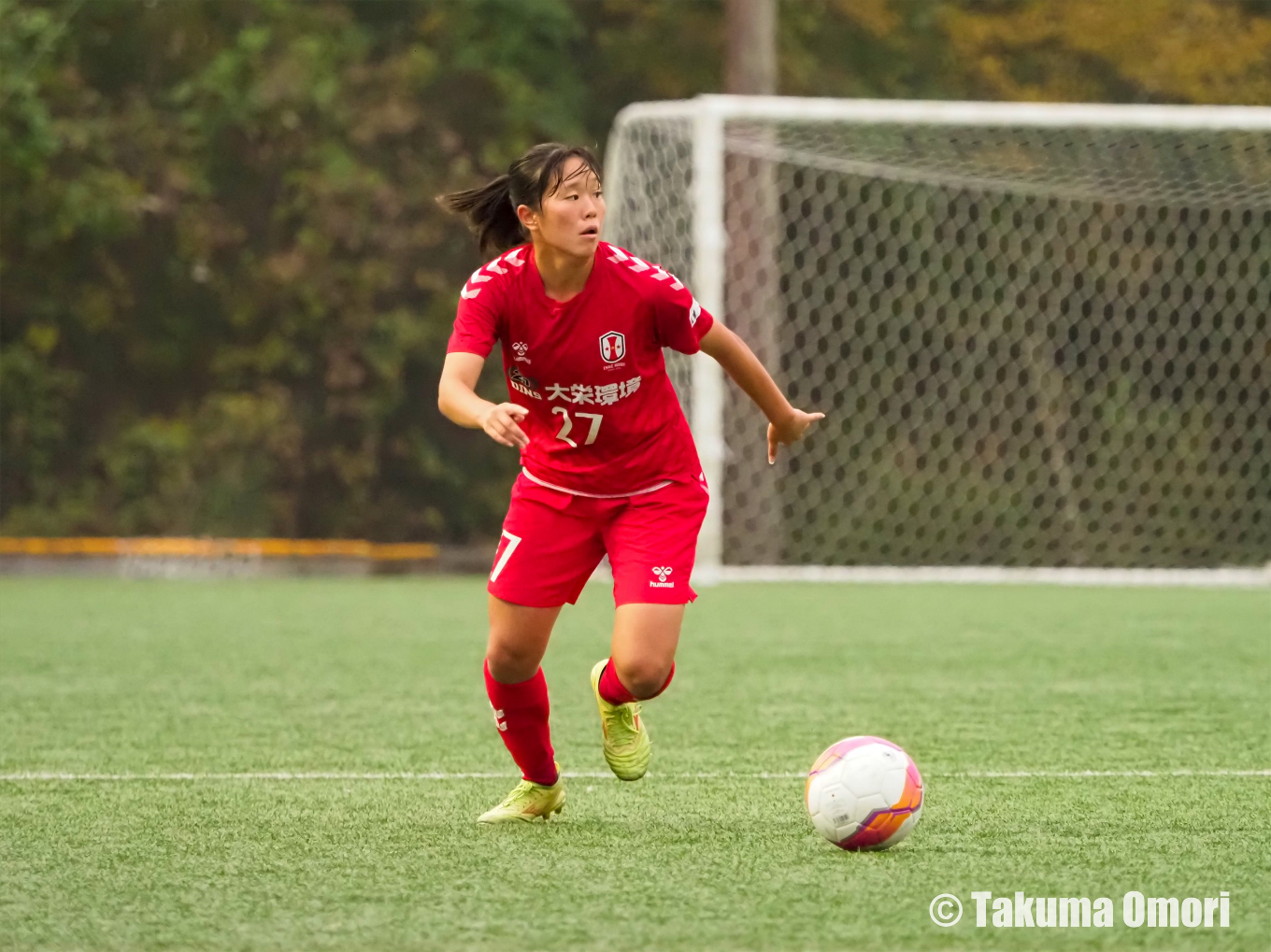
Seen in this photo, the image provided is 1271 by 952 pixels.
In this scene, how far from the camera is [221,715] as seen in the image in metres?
6.06

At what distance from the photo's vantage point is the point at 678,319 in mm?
4281

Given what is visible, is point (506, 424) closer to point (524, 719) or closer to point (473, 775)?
point (524, 719)

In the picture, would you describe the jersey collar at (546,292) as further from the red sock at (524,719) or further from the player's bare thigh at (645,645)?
the red sock at (524,719)

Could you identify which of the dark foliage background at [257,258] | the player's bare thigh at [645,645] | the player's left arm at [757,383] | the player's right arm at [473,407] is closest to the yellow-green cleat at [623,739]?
the player's bare thigh at [645,645]

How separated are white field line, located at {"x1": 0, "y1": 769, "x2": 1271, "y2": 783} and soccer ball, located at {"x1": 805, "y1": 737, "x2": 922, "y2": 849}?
Answer: 98 centimetres

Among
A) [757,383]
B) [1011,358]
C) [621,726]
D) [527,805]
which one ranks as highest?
[757,383]

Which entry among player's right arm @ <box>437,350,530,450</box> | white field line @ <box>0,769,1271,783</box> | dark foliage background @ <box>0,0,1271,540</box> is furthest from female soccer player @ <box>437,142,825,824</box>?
A: dark foliage background @ <box>0,0,1271,540</box>

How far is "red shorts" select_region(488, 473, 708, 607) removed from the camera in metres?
4.25

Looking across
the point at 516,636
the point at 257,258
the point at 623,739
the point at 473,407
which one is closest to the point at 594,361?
the point at 473,407

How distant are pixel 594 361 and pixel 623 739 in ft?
2.80

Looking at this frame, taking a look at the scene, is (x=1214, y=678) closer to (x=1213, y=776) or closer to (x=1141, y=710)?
(x=1141, y=710)

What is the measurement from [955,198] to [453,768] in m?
12.4

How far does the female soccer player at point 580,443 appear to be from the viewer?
4.18 meters
